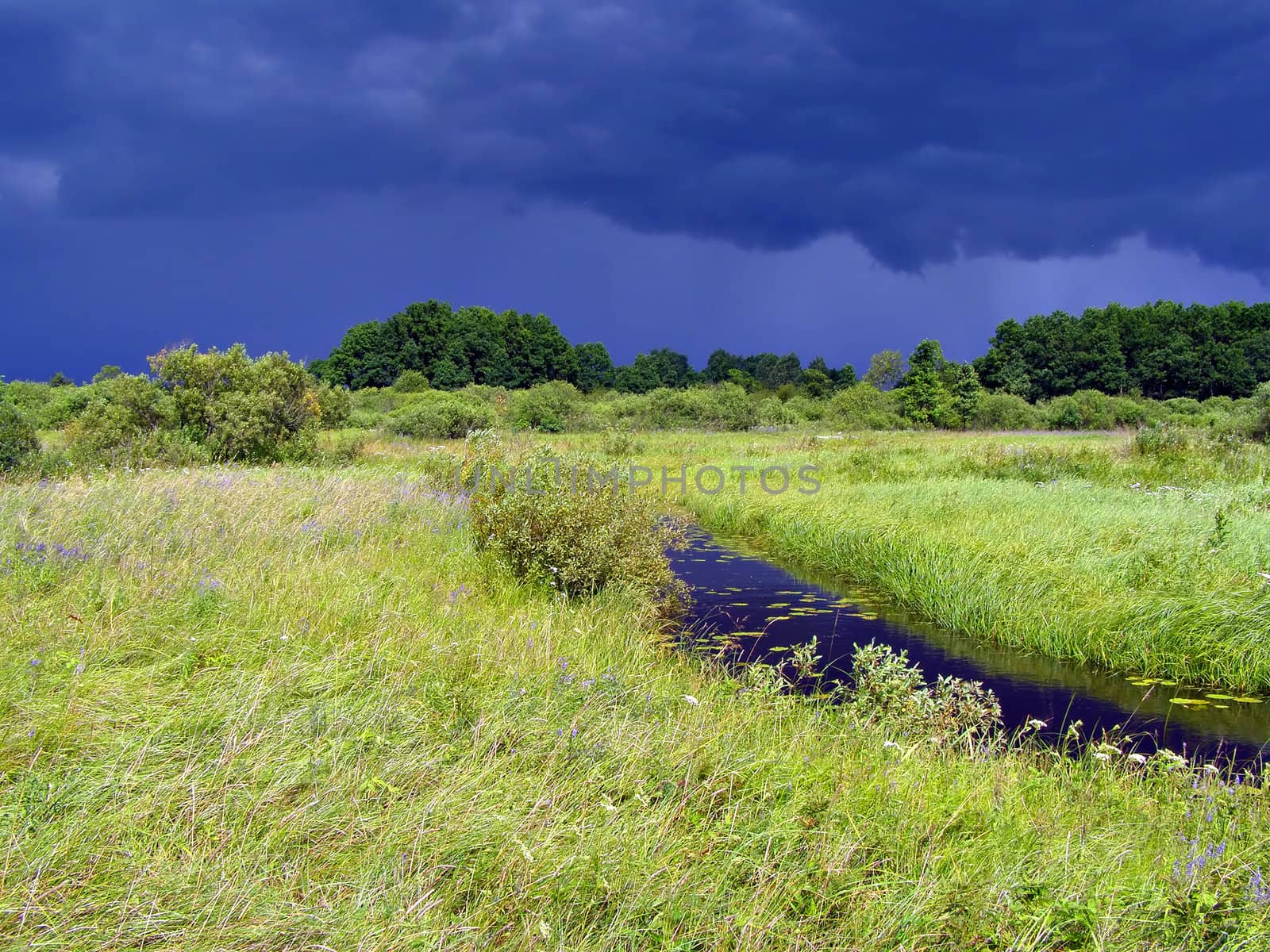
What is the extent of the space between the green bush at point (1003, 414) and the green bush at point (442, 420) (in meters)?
37.8

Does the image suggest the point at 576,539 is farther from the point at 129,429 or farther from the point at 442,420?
the point at 442,420

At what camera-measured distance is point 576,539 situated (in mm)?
9125

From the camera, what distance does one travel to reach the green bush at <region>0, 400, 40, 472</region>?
15.3 m

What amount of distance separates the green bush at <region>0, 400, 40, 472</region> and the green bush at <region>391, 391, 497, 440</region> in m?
Result: 20.3

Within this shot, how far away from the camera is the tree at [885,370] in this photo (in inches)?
3012

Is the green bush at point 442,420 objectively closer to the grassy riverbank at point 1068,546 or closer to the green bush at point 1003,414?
the grassy riverbank at point 1068,546

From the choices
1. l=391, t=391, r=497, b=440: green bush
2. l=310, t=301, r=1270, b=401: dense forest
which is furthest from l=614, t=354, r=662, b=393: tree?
l=391, t=391, r=497, b=440: green bush

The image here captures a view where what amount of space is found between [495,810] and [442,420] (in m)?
36.0

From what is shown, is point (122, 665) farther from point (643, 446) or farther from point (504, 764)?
point (643, 446)

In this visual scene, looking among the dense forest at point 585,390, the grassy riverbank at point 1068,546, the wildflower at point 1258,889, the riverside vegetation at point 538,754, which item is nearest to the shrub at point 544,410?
the dense forest at point 585,390

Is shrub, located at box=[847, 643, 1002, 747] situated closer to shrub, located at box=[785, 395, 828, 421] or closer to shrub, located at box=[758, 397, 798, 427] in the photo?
shrub, located at box=[758, 397, 798, 427]

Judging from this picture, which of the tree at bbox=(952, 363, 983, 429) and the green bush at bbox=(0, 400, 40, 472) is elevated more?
the tree at bbox=(952, 363, 983, 429)

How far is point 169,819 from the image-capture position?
299 cm

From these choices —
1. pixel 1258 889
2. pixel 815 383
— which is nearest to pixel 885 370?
pixel 815 383
